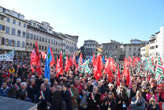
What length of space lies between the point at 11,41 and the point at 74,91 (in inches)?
1432

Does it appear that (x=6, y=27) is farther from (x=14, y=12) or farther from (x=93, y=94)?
(x=93, y=94)

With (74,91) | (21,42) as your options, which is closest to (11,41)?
(21,42)

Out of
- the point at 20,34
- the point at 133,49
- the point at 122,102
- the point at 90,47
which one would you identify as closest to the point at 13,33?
the point at 20,34

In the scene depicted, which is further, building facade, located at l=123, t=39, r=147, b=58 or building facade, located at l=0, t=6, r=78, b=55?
building facade, located at l=123, t=39, r=147, b=58

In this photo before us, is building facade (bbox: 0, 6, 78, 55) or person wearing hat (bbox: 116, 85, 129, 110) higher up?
building facade (bbox: 0, 6, 78, 55)

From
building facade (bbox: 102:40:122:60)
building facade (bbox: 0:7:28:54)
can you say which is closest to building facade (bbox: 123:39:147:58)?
building facade (bbox: 102:40:122:60)

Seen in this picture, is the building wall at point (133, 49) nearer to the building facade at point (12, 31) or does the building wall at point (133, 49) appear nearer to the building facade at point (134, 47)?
the building facade at point (134, 47)

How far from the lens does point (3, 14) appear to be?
34125 mm

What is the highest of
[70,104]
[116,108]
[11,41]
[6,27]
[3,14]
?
[3,14]

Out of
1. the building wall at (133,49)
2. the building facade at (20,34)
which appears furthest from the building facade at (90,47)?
the building facade at (20,34)

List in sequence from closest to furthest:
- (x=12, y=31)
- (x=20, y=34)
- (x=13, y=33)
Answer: (x=12, y=31) → (x=13, y=33) → (x=20, y=34)

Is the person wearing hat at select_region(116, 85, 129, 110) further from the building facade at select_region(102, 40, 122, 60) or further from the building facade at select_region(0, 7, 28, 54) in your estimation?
the building facade at select_region(102, 40, 122, 60)

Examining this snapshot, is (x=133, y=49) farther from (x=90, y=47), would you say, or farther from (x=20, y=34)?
(x=20, y=34)

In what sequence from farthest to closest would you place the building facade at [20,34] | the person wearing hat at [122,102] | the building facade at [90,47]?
the building facade at [90,47]
the building facade at [20,34]
the person wearing hat at [122,102]
